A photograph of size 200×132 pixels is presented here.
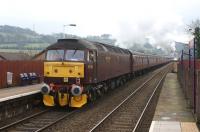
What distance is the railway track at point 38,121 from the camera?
43.8ft

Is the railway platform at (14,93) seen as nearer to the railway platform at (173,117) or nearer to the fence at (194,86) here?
the railway platform at (173,117)

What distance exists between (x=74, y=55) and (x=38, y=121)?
164 inches

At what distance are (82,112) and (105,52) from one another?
210 inches

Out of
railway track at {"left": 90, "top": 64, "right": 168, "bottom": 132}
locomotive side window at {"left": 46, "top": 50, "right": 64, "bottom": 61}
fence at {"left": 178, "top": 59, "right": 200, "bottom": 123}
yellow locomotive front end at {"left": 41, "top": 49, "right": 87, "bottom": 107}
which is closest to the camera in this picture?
fence at {"left": 178, "top": 59, "right": 200, "bottom": 123}

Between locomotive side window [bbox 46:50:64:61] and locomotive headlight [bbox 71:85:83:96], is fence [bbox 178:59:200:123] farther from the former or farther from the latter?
locomotive side window [bbox 46:50:64:61]

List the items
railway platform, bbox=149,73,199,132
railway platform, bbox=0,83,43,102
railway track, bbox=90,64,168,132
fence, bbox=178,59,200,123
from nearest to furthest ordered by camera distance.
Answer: railway platform, bbox=149,73,199,132, fence, bbox=178,59,200,123, railway track, bbox=90,64,168,132, railway platform, bbox=0,83,43,102

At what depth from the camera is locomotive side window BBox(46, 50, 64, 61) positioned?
1825 cm

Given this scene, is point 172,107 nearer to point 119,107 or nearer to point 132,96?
point 119,107

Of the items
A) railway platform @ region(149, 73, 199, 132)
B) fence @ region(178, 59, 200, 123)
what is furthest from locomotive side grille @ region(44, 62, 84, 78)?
fence @ region(178, 59, 200, 123)

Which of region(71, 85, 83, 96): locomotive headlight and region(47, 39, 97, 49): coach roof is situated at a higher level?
region(47, 39, 97, 49): coach roof

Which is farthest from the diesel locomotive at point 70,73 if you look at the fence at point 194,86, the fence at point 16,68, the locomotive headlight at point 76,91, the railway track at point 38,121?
the fence at point 16,68

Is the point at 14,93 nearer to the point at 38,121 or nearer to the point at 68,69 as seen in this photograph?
the point at 68,69

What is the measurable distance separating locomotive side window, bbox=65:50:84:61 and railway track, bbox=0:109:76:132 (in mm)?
2328

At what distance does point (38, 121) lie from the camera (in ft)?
49.4
